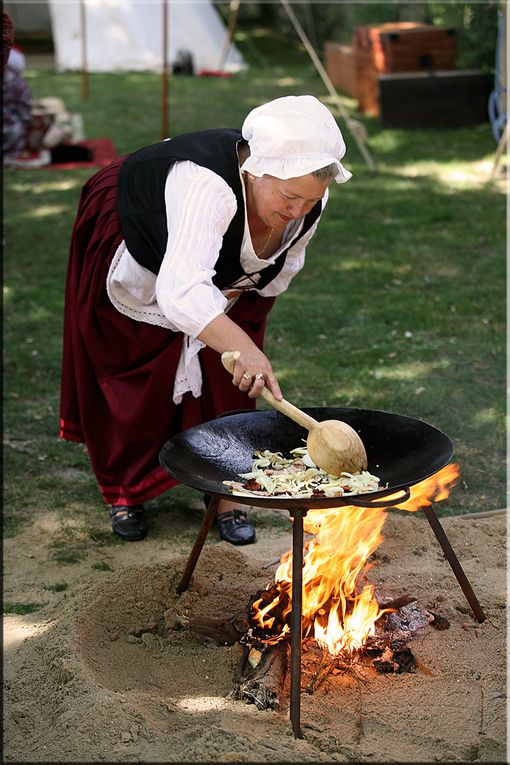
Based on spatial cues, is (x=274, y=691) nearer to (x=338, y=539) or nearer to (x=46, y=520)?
(x=338, y=539)

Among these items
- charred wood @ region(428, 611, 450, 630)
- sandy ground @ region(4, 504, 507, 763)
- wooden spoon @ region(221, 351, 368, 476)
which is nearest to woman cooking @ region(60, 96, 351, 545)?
wooden spoon @ region(221, 351, 368, 476)

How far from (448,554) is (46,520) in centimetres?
172

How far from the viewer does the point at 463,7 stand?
10133 mm

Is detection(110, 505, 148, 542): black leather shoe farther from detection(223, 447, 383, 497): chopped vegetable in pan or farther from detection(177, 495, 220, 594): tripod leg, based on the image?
detection(223, 447, 383, 497): chopped vegetable in pan

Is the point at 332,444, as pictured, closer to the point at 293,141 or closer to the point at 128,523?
the point at 293,141

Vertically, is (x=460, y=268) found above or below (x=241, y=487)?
below

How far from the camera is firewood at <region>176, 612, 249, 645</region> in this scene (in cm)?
286

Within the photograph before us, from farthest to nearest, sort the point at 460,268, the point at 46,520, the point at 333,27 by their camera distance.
→ the point at 333,27 → the point at 460,268 → the point at 46,520

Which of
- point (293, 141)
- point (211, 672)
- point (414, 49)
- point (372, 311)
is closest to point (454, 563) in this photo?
point (211, 672)

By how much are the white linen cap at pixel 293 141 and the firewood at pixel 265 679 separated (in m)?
1.30

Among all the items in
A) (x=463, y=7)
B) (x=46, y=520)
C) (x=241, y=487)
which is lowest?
(x=46, y=520)

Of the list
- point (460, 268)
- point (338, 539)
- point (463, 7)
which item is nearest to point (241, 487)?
point (338, 539)

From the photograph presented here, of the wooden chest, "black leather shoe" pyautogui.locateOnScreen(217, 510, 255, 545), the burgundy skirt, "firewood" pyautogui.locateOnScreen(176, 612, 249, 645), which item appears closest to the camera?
"firewood" pyautogui.locateOnScreen(176, 612, 249, 645)

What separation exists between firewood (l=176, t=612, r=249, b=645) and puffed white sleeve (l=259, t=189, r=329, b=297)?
43.5 inches
